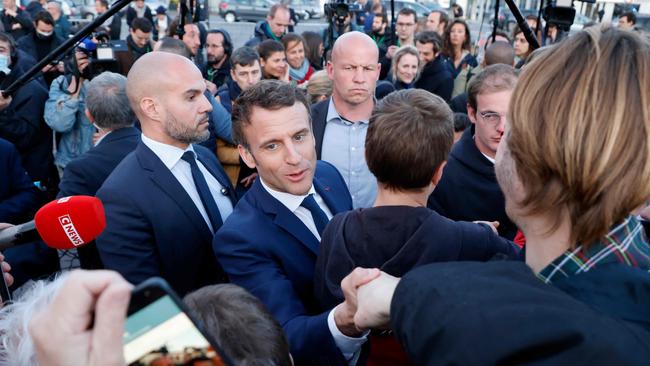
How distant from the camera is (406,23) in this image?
23.0ft

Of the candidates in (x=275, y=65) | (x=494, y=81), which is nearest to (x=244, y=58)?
(x=275, y=65)

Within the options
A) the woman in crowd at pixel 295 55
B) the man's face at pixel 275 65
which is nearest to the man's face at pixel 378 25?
the woman in crowd at pixel 295 55

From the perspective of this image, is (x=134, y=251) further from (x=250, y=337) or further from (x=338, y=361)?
(x=250, y=337)

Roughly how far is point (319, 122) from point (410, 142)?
169cm

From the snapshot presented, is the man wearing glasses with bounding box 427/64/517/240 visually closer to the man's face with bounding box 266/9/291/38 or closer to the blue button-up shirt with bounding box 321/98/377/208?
the blue button-up shirt with bounding box 321/98/377/208

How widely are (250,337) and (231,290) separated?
12 centimetres

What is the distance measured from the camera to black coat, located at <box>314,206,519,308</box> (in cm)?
134

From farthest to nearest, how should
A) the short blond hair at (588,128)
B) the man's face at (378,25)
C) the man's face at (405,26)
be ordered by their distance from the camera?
1. the man's face at (378,25)
2. the man's face at (405,26)
3. the short blond hair at (588,128)

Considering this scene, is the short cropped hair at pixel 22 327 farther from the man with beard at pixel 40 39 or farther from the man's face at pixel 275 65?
the man with beard at pixel 40 39

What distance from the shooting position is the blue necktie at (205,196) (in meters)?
2.31

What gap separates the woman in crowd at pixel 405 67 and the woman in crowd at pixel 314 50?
5.43ft

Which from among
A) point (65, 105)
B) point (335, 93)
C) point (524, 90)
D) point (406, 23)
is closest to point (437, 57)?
point (406, 23)

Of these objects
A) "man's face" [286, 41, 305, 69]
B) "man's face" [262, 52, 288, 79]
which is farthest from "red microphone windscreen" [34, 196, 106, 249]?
"man's face" [286, 41, 305, 69]

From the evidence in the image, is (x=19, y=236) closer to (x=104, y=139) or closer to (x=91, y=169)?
(x=91, y=169)
